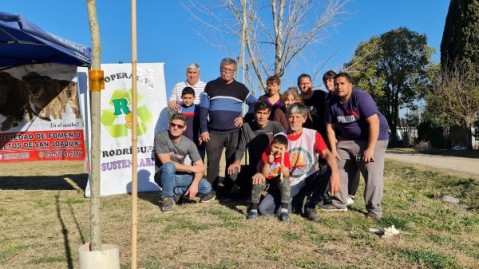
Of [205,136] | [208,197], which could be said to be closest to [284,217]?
[208,197]

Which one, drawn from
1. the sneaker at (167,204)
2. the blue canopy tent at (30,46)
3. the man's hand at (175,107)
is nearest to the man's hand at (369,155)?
the sneaker at (167,204)

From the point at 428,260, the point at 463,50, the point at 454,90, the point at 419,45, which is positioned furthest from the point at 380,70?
the point at 428,260

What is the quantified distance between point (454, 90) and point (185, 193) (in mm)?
19665

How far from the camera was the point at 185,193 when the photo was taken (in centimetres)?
572

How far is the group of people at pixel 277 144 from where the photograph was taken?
191 inches

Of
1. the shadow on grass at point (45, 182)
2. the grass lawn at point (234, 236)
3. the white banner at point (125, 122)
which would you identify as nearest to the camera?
the grass lawn at point (234, 236)

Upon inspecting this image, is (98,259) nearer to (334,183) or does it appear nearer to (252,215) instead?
(252,215)

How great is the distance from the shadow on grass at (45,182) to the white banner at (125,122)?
109 centimetres

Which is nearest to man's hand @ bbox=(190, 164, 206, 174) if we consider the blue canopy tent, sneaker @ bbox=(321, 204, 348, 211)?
sneaker @ bbox=(321, 204, 348, 211)

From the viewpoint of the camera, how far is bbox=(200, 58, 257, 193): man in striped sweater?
19.2ft

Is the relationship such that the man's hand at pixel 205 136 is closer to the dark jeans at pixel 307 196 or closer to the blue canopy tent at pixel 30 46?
the dark jeans at pixel 307 196

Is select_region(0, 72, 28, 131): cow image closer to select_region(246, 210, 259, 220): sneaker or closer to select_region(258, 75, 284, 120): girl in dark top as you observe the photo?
select_region(258, 75, 284, 120): girl in dark top

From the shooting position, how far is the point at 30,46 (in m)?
7.09

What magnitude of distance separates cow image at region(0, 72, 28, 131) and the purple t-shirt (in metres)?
6.66
